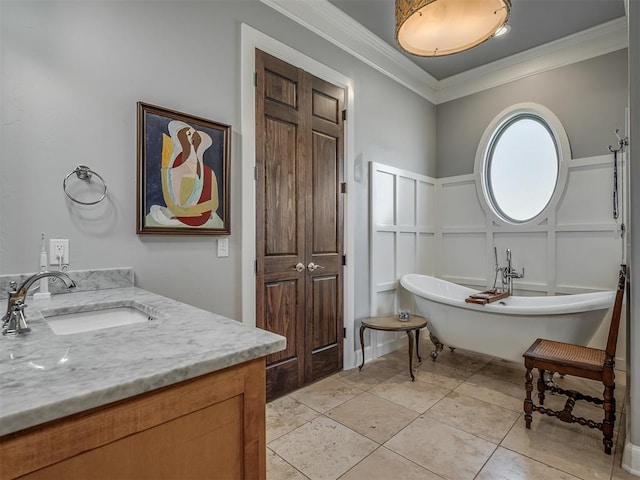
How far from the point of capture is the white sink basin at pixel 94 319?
1.28 m

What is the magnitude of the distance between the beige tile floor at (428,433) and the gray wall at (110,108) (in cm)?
93

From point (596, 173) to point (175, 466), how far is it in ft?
12.9

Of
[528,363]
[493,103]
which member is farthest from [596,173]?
[528,363]

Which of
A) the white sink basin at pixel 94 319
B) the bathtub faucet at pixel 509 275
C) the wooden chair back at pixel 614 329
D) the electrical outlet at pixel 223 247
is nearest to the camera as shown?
the white sink basin at pixel 94 319

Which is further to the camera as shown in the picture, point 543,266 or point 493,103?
point 493,103

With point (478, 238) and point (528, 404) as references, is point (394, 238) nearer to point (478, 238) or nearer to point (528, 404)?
point (478, 238)

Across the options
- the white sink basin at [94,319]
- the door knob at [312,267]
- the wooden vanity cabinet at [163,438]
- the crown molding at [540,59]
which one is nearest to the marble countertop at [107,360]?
the wooden vanity cabinet at [163,438]

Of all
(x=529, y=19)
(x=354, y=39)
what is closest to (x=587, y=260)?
(x=529, y=19)

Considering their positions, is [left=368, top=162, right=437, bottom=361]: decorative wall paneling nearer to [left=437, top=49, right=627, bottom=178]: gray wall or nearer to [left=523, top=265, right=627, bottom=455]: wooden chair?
[left=437, top=49, right=627, bottom=178]: gray wall

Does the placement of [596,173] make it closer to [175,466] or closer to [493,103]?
[493,103]

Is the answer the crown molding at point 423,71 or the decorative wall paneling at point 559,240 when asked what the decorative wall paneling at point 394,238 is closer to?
the decorative wall paneling at point 559,240

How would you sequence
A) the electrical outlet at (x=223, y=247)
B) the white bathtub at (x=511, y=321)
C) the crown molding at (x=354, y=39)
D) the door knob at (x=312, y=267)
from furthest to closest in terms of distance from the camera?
1. the door knob at (x=312, y=267)
2. the crown molding at (x=354, y=39)
3. the white bathtub at (x=511, y=321)
4. the electrical outlet at (x=223, y=247)

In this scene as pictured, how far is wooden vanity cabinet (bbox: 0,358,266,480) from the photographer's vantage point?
57 centimetres

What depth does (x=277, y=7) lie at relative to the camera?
253 cm
